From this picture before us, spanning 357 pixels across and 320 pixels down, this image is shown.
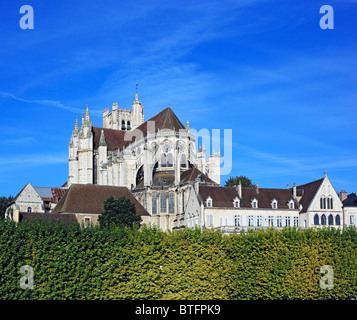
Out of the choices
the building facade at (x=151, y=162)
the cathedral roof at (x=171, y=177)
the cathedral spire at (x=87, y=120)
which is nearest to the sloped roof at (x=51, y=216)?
the building facade at (x=151, y=162)

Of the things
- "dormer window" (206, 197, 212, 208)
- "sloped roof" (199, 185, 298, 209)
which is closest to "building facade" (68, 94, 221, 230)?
"sloped roof" (199, 185, 298, 209)

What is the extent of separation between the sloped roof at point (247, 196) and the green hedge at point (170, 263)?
1030 inches

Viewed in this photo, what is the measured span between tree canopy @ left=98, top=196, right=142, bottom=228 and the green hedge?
2587 centimetres

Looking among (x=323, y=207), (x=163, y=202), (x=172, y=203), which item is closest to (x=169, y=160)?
(x=163, y=202)

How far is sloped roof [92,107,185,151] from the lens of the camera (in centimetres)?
9850

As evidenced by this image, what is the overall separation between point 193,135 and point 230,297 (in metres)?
56.2

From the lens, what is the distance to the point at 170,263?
140ft

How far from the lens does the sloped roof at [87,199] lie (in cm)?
7506

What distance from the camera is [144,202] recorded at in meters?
89.9

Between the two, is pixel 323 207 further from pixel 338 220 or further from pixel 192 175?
pixel 192 175

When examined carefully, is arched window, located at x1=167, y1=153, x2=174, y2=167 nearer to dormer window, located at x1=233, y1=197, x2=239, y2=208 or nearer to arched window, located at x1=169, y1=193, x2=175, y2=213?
arched window, located at x1=169, y1=193, x2=175, y2=213

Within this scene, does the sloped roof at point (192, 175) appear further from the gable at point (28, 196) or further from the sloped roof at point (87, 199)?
the gable at point (28, 196)
